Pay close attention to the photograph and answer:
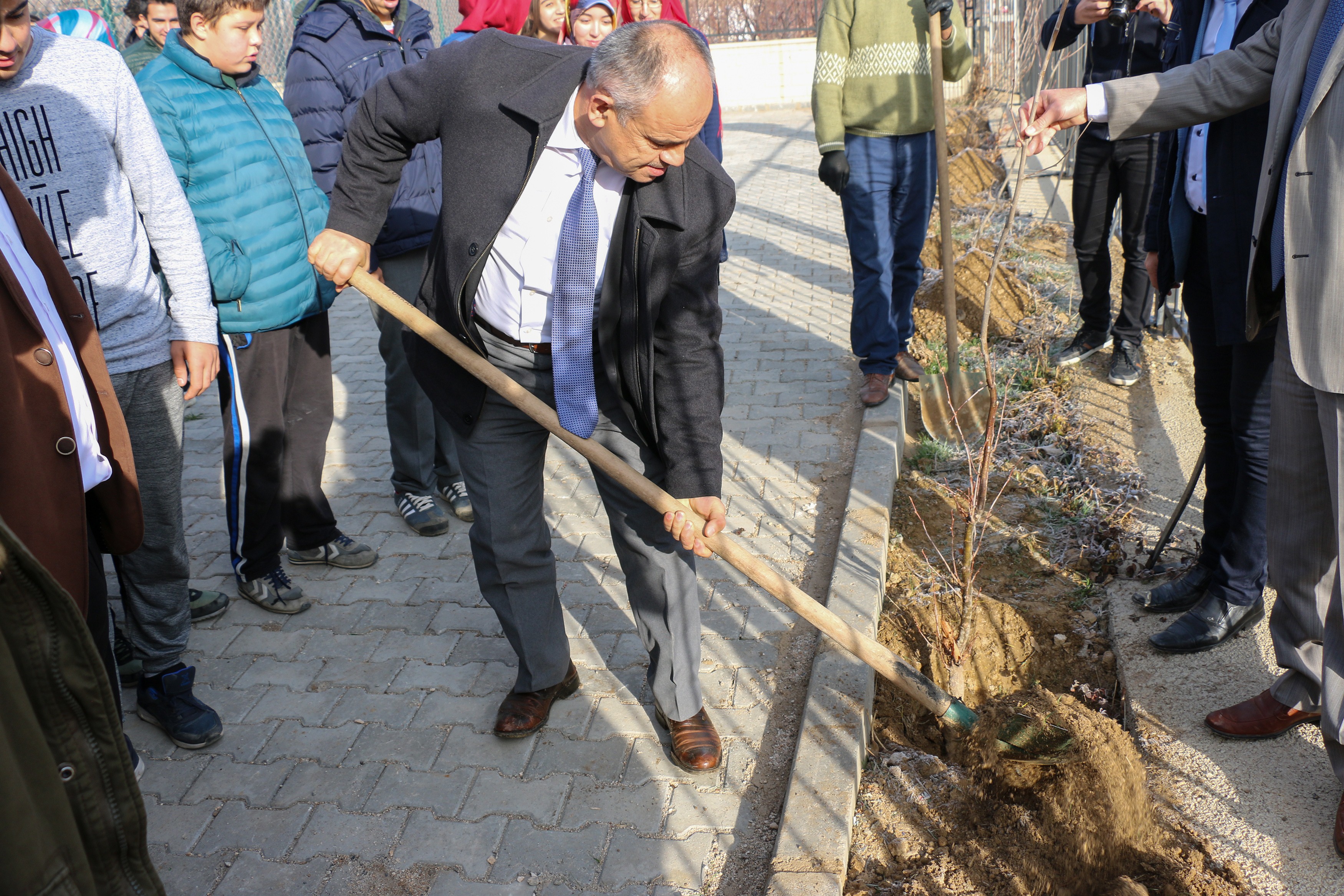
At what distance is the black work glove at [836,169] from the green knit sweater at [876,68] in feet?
0.13

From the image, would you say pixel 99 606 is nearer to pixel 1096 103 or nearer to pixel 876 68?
pixel 1096 103

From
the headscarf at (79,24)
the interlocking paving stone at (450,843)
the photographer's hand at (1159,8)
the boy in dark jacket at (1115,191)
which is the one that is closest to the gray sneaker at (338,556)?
the interlocking paving stone at (450,843)

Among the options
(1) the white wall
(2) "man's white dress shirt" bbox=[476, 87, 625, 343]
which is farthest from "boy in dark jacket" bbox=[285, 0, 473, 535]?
(1) the white wall

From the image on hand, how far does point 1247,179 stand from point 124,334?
3217 mm

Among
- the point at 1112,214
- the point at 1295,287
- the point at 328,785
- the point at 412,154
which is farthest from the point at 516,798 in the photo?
A: the point at 1112,214

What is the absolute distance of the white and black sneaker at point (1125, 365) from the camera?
521cm

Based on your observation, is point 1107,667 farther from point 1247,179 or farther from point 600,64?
point 600,64

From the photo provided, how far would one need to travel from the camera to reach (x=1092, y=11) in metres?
4.55

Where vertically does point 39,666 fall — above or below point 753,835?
above

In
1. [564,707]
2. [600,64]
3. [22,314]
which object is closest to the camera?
[22,314]

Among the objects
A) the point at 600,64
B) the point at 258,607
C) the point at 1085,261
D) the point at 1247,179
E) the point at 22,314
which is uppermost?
the point at 600,64

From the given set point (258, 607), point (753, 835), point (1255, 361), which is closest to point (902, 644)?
point (753, 835)

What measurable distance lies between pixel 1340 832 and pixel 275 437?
3.48 m

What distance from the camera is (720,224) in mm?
2502
